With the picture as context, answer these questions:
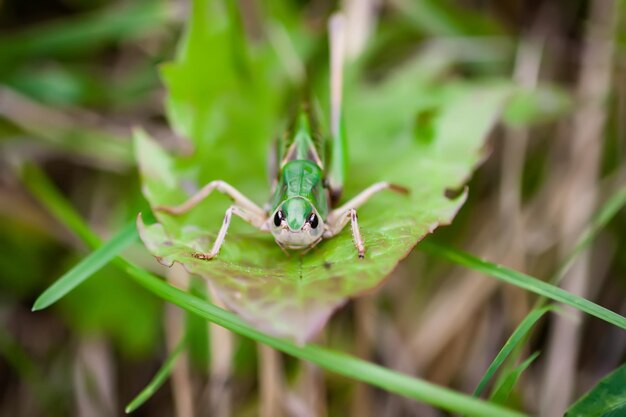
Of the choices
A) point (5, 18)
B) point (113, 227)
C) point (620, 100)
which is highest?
point (620, 100)

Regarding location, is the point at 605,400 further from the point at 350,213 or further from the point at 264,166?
the point at 264,166

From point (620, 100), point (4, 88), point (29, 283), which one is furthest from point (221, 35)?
point (620, 100)

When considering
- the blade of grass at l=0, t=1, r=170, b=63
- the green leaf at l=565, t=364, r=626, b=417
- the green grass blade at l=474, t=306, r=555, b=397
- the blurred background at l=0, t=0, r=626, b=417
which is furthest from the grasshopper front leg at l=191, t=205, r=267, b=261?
the blade of grass at l=0, t=1, r=170, b=63

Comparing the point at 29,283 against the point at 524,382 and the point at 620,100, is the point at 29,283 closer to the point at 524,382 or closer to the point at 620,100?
the point at 524,382

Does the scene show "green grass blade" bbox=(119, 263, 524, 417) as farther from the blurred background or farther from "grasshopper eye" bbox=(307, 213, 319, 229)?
the blurred background

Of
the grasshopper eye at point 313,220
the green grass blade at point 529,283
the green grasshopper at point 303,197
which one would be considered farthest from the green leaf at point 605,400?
the grasshopper eye at point 313,220
